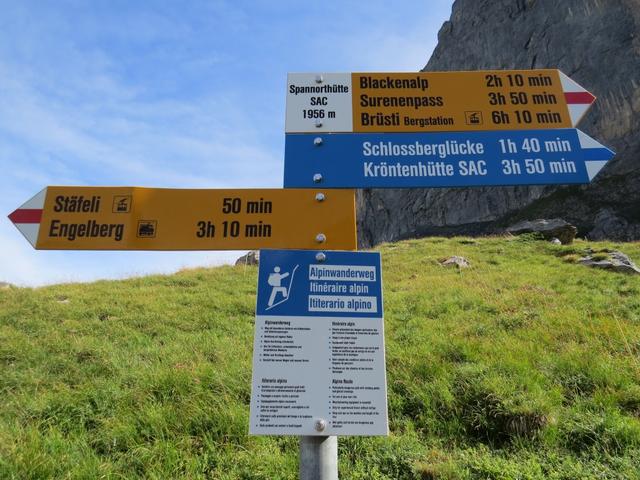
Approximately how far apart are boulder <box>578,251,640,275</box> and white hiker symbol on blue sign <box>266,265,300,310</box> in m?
14.0

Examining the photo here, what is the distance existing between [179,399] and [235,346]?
2011mm

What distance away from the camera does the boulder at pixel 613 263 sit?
1265cm

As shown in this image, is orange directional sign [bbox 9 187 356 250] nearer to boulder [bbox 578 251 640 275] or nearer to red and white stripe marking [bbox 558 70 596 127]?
red and white stripe marking [bbox 558 70 596 127]

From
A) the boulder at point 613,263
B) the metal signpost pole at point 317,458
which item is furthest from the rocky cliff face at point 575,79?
the metal signpost pole at point 317,458

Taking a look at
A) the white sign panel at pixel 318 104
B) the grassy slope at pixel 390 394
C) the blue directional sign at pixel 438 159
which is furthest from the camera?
the grassy slope at pixel 390 394

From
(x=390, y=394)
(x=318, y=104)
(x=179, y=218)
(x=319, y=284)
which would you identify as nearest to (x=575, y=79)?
(x=390, y=394)

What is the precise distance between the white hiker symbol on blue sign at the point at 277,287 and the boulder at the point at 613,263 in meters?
14.0

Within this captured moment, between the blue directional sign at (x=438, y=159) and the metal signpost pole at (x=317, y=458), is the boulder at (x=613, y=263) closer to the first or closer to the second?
the blue directional sign at (x=438, y=159)

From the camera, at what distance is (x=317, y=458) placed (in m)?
2.29

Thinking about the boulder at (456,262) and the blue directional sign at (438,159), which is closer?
the blue directional sign at (438,159)

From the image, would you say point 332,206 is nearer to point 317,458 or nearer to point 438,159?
point 438,159

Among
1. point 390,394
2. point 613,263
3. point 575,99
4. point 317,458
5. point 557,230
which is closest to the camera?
point 317,458

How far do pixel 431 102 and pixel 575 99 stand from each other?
1.32 m

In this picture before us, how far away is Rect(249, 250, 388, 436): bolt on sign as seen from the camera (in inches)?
89.1
